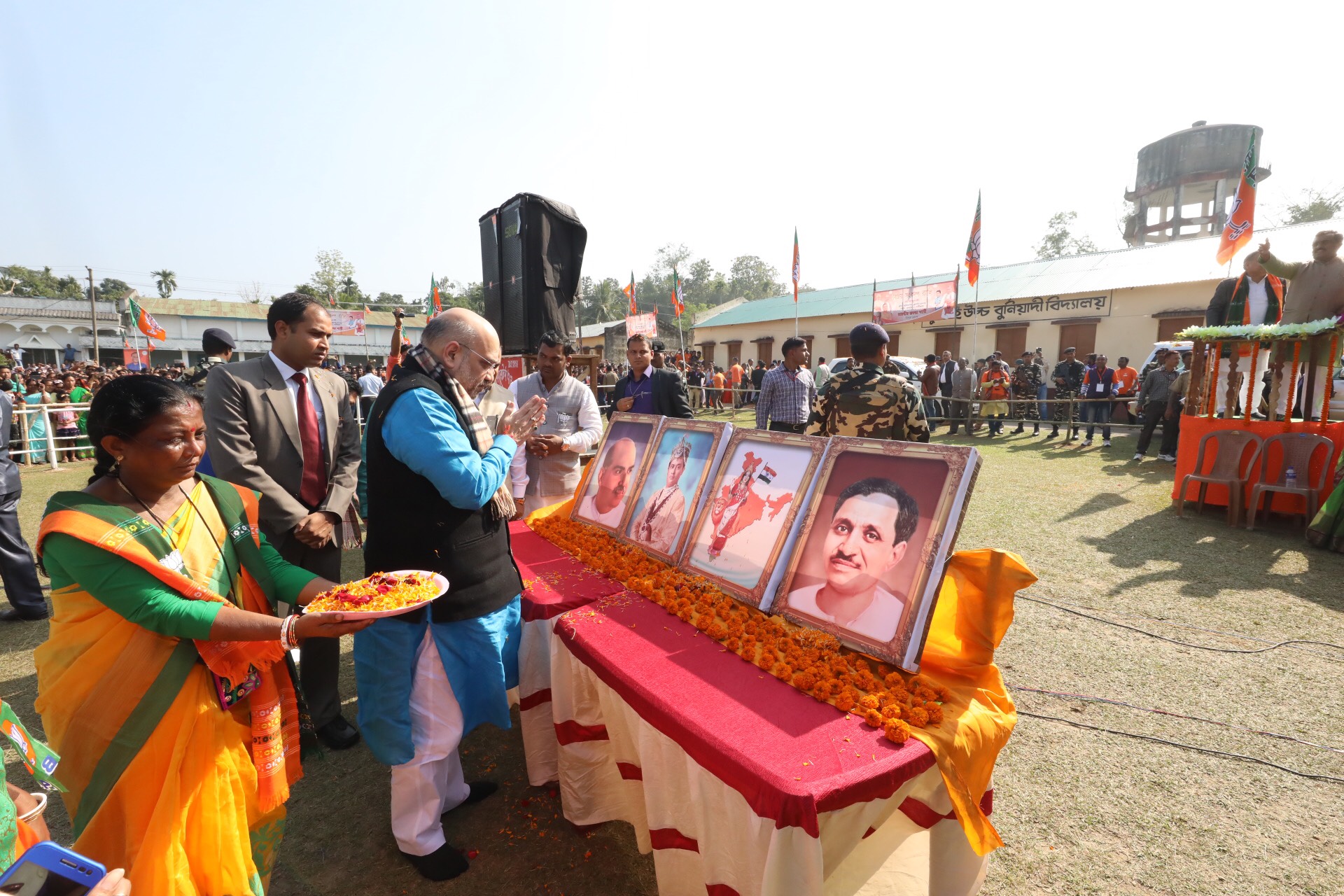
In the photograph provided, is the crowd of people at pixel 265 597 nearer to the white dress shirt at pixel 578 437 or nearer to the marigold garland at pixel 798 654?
the marigold garland at pixel 798 654

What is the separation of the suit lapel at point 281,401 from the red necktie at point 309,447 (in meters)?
0.03

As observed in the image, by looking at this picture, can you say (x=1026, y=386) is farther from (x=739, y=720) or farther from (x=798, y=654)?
(x=739, y=720)

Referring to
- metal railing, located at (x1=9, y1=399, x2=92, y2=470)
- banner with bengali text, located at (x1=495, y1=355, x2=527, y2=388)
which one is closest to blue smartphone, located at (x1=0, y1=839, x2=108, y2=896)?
banner with bengali text, located at (x1=495, y1=355, x2=527, y2=388)

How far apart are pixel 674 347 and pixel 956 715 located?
4351cm

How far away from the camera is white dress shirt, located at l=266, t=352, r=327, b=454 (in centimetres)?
317

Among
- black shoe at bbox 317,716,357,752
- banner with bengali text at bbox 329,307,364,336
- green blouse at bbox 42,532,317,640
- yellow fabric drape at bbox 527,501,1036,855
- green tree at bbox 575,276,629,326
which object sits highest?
green tree at bbox 575,276,629,326

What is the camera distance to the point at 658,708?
1.80 meters

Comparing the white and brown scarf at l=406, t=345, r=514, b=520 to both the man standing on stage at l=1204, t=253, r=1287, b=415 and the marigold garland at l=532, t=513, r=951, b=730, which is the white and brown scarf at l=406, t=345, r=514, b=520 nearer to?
the marigold garland at l=532, t=513, r=951, b=730

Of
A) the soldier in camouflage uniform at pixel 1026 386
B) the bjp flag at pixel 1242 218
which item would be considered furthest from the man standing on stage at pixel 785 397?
the soldier in camouflage uniform at pixel 1026 386

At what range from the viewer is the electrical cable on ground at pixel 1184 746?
2730 millimetres

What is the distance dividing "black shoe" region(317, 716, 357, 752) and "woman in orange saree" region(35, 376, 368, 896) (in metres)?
1.57

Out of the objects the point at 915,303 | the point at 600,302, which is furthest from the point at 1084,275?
the point at 600,302

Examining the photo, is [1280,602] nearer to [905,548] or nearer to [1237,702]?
[1237,702]

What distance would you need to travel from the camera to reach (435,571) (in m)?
2.29
